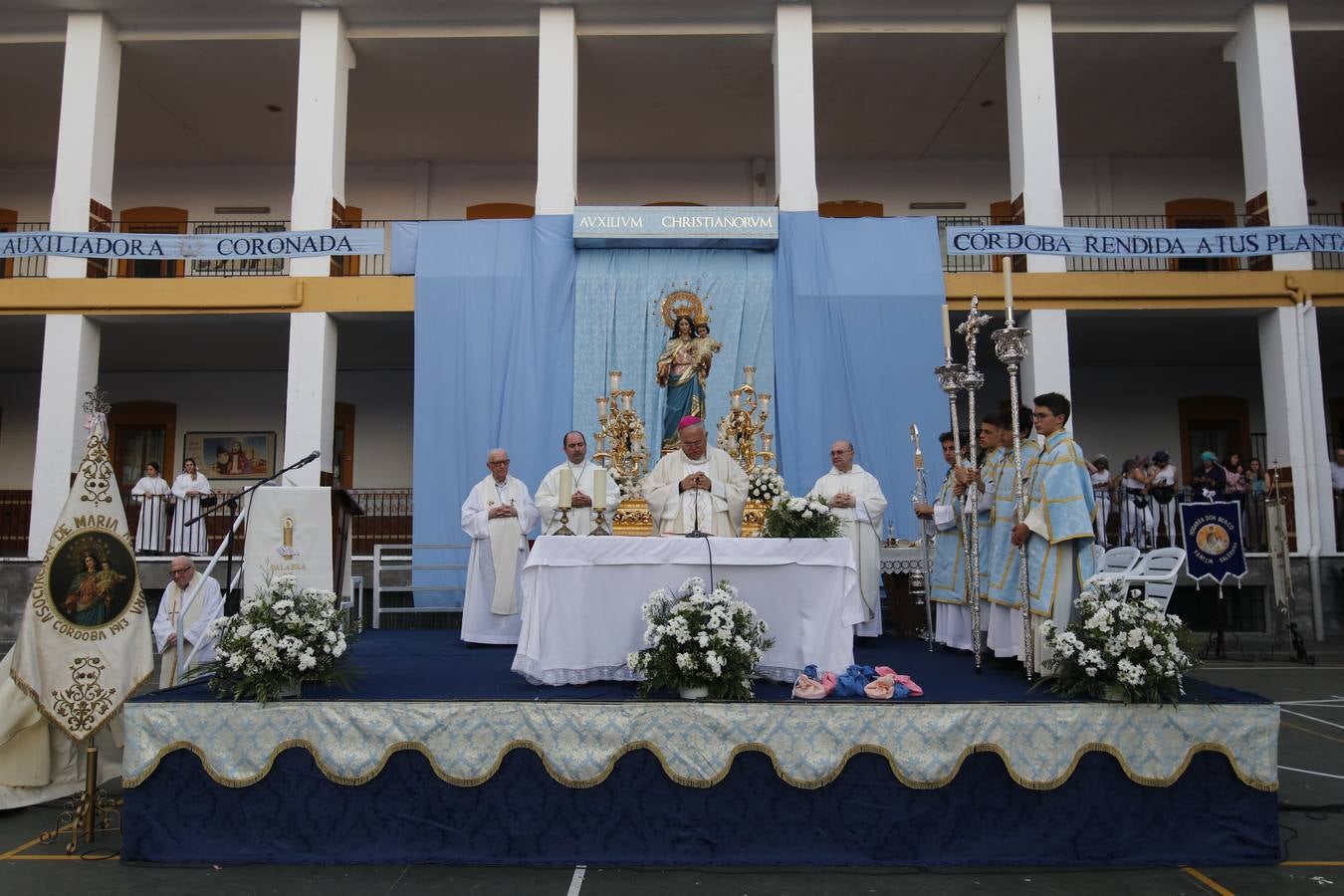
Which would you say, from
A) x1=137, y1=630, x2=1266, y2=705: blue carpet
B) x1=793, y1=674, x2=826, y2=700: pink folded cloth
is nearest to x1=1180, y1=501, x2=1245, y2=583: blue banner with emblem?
x1=137, y1=630, x2=1266, y2=705: blue carpet

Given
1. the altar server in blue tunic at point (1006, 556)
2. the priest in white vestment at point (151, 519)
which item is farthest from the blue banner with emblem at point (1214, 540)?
the priest in white vestment at point (151, 519)

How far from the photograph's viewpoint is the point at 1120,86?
15727mm

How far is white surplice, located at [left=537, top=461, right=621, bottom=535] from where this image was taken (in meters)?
Answer: 7.10

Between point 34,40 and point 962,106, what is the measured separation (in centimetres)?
1485

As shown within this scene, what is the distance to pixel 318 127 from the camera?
13.7 m

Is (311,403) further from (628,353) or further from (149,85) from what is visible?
(149,85)

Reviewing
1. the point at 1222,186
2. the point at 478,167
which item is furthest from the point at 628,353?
the point at 1222,186

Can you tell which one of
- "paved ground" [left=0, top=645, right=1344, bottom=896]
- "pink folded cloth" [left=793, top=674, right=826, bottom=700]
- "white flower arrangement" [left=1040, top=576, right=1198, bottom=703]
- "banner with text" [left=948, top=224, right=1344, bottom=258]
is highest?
"banner with text" [left=948, top=224, right=1344, bottom=258]

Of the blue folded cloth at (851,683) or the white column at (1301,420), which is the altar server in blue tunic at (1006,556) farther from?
the white column at (1301,420)

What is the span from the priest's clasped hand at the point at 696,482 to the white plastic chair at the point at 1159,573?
14.3 feet

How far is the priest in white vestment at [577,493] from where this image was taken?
622 cm

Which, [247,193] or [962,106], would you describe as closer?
[962,106]

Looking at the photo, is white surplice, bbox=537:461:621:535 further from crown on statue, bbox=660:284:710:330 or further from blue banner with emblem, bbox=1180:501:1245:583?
blue banner with emblem, bbox=1180:501:1245:583

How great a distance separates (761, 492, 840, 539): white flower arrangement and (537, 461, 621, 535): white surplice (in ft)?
3.81
